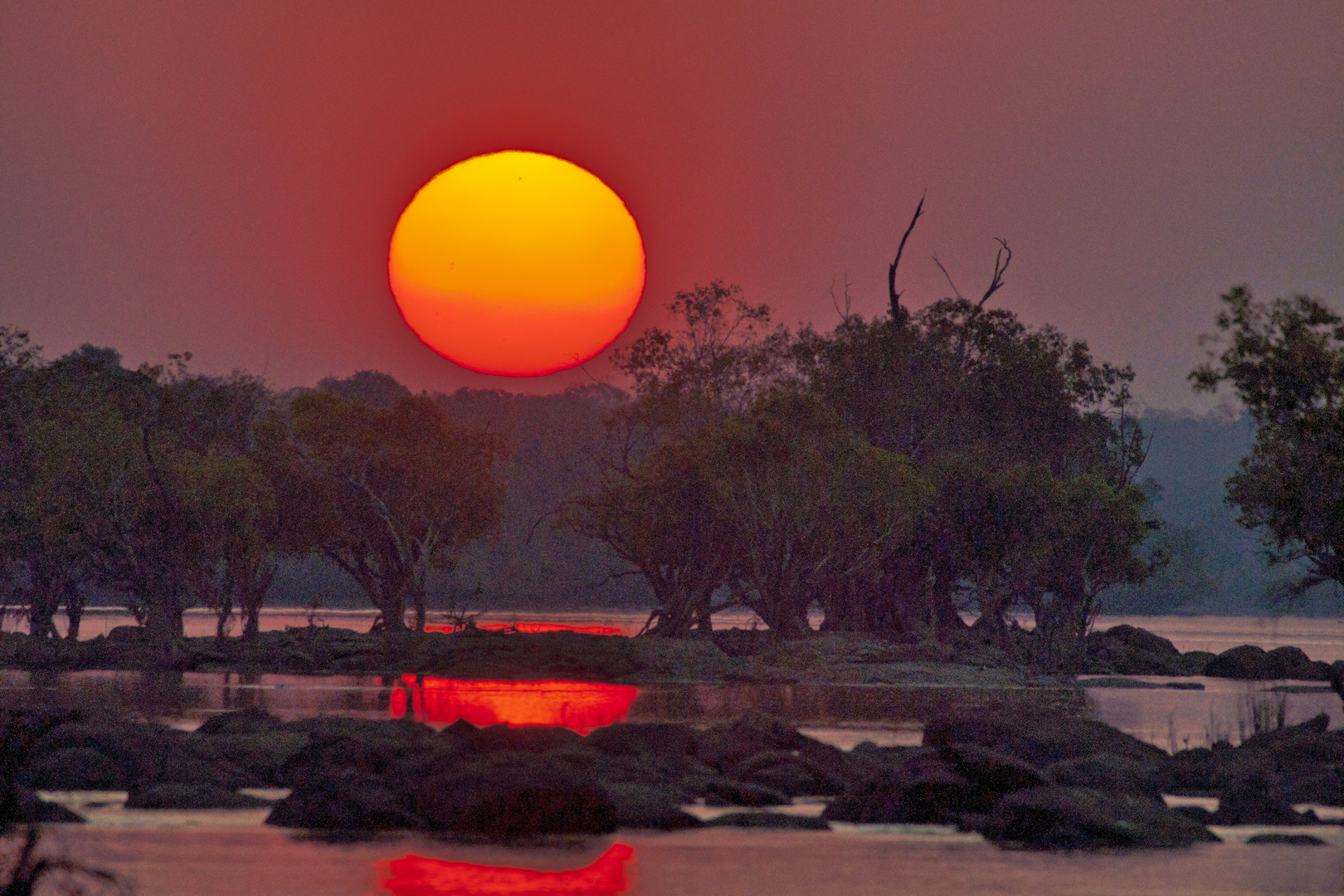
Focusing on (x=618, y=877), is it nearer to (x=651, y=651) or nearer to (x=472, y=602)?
(x=651, y=651)

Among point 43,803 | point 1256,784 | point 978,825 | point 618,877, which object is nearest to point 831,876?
point 618,877

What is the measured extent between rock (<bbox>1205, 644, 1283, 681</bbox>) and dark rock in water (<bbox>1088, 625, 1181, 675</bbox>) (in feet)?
5.19

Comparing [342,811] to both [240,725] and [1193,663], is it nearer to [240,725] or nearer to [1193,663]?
[240,725]

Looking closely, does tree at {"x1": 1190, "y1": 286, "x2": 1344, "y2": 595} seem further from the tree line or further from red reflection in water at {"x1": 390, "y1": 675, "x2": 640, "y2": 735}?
the tree line

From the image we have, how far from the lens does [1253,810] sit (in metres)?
25.7

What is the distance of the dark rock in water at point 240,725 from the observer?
105 ft

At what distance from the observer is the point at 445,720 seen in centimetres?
3938

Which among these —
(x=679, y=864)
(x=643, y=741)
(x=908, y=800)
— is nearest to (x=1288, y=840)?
(x=908, y=800)

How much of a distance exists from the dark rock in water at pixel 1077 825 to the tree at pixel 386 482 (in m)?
44.1

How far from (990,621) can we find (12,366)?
42.4 metres

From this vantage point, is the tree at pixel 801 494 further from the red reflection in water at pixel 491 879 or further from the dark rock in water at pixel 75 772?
the red reflection in water at pixel 491 879

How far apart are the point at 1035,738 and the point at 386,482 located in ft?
137

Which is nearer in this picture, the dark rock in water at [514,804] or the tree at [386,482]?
the dark rock in water at [514,804]

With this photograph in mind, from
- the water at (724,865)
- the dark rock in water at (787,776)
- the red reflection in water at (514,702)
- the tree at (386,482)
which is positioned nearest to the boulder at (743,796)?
the dark rock in water at (787,776)
